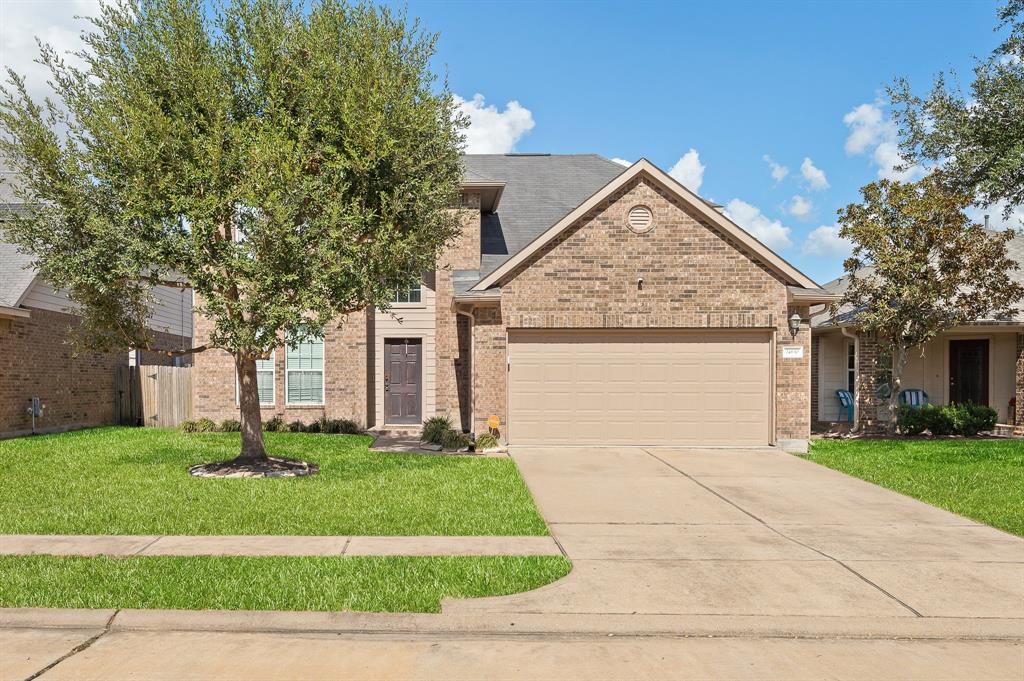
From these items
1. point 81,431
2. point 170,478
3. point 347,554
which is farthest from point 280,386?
point 347,554

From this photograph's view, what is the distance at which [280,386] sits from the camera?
58.9 ft

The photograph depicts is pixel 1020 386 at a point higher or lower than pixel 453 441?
higher

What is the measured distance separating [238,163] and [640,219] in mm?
7608

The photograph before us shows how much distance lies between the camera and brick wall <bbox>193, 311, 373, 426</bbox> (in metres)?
17.7

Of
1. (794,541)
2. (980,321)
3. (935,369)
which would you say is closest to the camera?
(794,541)

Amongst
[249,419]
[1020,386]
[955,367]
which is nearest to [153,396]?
[249,419]

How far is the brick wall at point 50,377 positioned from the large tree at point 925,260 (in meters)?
17.5

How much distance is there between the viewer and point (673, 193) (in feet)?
45.9

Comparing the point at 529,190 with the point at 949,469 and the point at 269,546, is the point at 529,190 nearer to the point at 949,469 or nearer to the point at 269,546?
the point at 949,469

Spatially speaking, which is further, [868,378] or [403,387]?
[403,387]

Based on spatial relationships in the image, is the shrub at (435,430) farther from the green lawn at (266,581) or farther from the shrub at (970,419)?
the shrub at (970,419)

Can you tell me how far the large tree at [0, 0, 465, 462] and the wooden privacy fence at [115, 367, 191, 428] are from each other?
827 cm

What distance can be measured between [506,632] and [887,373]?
53.9ft

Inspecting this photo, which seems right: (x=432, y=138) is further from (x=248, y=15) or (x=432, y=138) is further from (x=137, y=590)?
(x=137, y=590)
